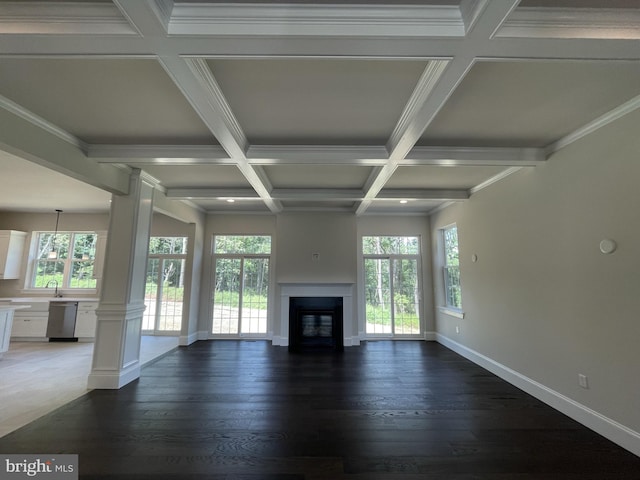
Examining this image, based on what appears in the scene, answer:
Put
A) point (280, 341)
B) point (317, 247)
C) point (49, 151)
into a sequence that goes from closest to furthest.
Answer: point (49, 151), point (280, 341), point (317, 247)

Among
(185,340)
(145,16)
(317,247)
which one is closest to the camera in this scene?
(145,16)

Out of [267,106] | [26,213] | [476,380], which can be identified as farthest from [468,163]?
[26,213]

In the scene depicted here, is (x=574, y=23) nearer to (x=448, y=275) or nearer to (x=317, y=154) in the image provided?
(x=317, y=154)

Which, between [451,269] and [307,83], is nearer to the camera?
[307,83]

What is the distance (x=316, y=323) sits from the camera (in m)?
5.71

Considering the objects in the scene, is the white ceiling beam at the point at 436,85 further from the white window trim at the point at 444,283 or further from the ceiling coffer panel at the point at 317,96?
the white window trim at the point at 444,283

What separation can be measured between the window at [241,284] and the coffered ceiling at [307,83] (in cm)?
266

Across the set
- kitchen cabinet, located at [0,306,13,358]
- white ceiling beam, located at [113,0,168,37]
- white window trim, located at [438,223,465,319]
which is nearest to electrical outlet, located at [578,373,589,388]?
white window trim, located at [438,223,465,319]

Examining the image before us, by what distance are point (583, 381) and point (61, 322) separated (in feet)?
27.3

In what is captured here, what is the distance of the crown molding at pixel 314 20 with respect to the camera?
1.46m

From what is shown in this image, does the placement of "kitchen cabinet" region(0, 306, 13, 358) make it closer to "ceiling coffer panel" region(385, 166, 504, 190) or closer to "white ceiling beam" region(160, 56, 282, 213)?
"white ceiling beam" region(160, 56, 282, 213)

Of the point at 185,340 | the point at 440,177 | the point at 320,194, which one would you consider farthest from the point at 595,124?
the point at 185,340

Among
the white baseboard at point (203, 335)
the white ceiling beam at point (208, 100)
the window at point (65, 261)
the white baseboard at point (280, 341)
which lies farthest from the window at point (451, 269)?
the window at point (65, 261)

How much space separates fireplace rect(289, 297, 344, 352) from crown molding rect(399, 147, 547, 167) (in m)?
3.47
